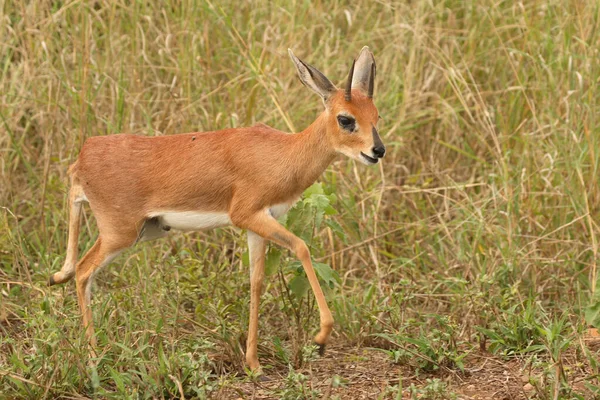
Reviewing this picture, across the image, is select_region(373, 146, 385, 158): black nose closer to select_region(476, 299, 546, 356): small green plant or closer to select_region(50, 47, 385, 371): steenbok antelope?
select_region(50, 47, 385, 371): steenbok antelope

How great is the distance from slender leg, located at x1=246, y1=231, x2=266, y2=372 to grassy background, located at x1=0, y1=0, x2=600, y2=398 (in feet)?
0.40

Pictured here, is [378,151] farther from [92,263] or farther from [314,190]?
[92,263]

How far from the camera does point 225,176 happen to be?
499cm

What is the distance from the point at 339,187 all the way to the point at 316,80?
2061 millimetres

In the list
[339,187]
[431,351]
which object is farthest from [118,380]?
[339,187]

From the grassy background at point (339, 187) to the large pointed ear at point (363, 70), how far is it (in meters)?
0.72

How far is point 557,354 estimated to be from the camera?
15.0 ft

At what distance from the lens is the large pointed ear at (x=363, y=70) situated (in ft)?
16.2

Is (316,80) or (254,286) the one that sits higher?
(316,80)

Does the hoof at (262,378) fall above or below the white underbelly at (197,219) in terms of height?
below

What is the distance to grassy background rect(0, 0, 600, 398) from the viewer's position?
4910 millimetres

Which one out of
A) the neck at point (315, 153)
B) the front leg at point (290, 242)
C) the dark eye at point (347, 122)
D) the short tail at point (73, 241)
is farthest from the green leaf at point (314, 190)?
the short tail at point (73, 241)

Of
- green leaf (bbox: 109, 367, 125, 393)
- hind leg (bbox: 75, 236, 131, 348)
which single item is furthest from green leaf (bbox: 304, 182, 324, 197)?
green leaf (bbox: 109, 367, 125, 393)

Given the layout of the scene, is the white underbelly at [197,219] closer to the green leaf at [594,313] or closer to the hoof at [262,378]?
the hoof at [262,378]
